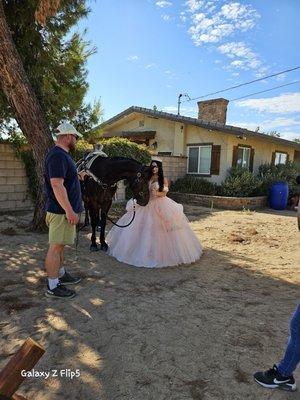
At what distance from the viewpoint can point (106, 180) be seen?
580cm

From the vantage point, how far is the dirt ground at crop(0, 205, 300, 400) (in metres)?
2.58

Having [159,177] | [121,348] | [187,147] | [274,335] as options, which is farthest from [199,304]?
[187,147]

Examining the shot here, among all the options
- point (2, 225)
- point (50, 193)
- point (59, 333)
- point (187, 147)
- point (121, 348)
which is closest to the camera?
point (121, 348)

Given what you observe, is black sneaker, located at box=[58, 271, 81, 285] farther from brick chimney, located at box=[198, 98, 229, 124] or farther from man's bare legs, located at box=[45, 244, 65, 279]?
brick chimney, located at box=[198, 98, 229, 124]

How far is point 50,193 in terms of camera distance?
3934 mm

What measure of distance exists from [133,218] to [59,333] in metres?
2.62

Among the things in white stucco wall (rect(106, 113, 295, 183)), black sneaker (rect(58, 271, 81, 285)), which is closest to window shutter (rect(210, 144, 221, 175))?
white stucco wall (rect(106, 113, 295, 183))

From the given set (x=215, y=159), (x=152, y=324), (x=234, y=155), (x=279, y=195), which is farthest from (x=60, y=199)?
(x=234, y=155)

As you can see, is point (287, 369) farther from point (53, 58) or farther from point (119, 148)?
point (119, 148)

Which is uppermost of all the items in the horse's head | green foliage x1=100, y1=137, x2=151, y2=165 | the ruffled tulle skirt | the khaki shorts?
green foliage x1=100, y1=137, x2=151, y2=165

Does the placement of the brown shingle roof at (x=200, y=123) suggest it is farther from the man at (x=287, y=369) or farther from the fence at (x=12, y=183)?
the man at (x=287, y=369)

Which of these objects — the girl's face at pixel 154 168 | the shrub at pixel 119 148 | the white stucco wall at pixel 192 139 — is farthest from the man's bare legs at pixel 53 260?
the white stucco wall at pixel 192 139

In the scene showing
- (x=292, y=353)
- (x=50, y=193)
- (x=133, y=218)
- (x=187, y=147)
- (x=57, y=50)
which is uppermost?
(x=57, y=50)

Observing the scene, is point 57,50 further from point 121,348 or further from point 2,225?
point 121,348
